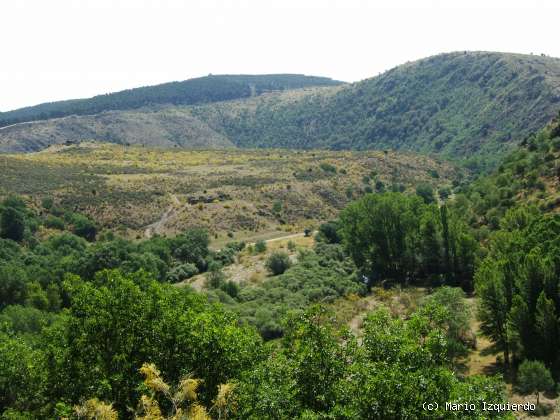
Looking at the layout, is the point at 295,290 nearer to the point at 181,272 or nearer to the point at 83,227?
the point at 181,272

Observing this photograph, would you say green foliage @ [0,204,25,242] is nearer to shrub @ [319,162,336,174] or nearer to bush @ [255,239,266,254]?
bush @ [255,239,266,254]

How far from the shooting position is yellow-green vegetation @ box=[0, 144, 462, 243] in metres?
90.1

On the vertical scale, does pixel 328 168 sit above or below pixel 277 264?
above

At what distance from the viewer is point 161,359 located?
19.0 meters

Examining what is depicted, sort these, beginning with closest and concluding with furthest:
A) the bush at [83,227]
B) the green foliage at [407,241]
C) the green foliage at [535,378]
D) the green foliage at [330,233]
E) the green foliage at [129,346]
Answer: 1. the green foliage at [129,346]
2. the green foliage at [535,378]
3. the green foliage at [407,241]
4. the green foliage at [330,233]
5. the bush at [83,227]

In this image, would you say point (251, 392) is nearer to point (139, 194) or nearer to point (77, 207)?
point (77, 207)

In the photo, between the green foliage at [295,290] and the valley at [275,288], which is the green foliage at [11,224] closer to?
the valley at [275,288]

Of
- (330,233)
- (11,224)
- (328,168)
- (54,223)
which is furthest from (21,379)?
(328,168)

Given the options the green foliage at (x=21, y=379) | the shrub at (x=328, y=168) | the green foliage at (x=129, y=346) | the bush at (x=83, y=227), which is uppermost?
the green foliage at (x=129, y=346)

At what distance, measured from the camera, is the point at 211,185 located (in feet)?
362

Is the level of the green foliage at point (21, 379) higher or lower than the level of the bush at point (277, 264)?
higher

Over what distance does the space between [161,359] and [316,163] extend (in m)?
121

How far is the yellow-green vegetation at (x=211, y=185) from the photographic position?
90125 millimetres

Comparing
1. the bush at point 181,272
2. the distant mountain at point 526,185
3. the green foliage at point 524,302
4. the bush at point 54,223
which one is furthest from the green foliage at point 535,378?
the bush at point 54,223
